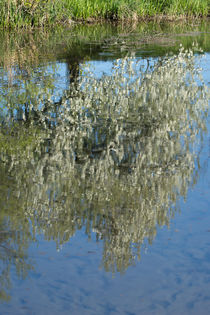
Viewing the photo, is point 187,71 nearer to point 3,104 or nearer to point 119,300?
point 3,104

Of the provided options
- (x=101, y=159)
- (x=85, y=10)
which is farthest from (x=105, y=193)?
(x=85, y=10)

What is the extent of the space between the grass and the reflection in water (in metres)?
8.50

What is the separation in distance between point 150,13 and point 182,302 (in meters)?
20.3

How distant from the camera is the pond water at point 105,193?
4047 millimetres

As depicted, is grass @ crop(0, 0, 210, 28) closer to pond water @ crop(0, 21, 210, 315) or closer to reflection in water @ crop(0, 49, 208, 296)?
pond water @ crop(0, 21, 210, 315)

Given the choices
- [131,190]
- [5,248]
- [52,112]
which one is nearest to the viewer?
[5,248]

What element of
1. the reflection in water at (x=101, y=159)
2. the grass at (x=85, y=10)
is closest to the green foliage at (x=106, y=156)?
the reflection in water at (x=101, y=159)

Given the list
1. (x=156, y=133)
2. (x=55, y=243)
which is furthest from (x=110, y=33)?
(x=55, y=243)

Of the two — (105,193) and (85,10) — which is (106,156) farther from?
(85,10)

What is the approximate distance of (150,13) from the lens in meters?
23.2

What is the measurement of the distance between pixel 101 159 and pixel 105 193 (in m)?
0.96

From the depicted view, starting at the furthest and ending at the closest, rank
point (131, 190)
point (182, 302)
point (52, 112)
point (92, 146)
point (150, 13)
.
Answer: point (150, 13)
point (52, 112)
point (92, 146)
point (131, 190)
point (182, 302)

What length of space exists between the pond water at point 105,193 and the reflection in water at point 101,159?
15 millimetres

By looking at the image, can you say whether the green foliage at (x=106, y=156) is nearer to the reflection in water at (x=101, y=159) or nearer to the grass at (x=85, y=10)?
the reflection in water at (x=101, y=159)
